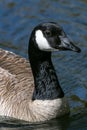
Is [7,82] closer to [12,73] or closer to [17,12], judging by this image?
[12,73]

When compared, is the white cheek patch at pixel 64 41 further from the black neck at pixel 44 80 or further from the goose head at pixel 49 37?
the black neck at pixel 44 80

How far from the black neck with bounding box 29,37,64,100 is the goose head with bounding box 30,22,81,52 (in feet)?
1.06

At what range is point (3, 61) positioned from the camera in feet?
42.5

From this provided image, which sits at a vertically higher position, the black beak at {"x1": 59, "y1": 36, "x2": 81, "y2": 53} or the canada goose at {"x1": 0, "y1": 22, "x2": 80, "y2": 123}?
the black beak at {"x1": 59, "y1": 36, "x2": 81, "y2": 53}

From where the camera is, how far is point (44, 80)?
480 inches

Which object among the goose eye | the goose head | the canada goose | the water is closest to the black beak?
the goose head

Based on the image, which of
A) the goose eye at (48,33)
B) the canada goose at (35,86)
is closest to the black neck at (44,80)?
the canada goose at (35,86)

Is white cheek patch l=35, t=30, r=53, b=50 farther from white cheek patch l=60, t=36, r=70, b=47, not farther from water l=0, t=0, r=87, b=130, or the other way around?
water l=0, t=0, r=87, b=130

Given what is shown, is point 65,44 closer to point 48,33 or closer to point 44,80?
point 48,33

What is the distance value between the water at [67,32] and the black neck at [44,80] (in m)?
0.53

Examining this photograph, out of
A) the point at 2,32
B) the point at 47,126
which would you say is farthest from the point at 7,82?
the point at 2,32

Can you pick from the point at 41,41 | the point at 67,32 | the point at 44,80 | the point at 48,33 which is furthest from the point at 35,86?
the point at 67,32

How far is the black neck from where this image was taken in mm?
11906

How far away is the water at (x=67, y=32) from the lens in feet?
40.7
